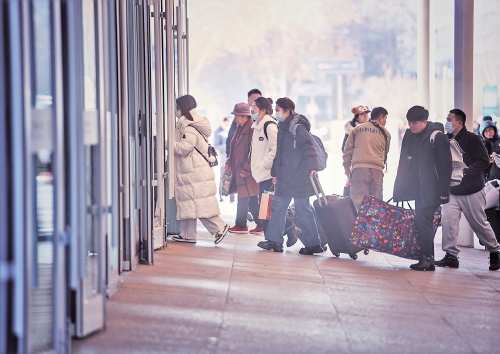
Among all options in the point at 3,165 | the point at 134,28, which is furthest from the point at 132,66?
the point at 3,165

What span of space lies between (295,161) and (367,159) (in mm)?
1396

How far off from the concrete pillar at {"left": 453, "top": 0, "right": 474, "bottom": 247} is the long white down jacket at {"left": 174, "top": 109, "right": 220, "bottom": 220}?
3937 mm

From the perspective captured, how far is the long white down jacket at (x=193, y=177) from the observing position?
347 inches

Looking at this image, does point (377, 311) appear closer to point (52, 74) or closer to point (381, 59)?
point (52, 74)

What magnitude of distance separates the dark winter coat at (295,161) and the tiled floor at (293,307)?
694 millimetres

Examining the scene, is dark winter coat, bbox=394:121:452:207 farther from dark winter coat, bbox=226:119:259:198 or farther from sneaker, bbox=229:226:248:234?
sneaker, bbox=229:226:248:234

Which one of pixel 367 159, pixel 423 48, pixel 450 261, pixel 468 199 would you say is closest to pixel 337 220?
pixel 450 261

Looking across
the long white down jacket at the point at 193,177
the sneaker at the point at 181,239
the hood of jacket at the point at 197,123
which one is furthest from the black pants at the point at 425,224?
the sneaker at the point at 181,239

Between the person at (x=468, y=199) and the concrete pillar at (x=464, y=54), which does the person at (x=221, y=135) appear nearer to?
the concrete pillar at (x=464, y=54)

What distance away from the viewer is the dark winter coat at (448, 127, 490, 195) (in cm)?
814

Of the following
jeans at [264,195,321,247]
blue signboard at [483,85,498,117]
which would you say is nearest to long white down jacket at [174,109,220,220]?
jeans at [264,195,321,247]

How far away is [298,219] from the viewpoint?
8742 millimetres

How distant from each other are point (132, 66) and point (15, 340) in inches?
159

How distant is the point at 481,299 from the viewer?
6.62 m
